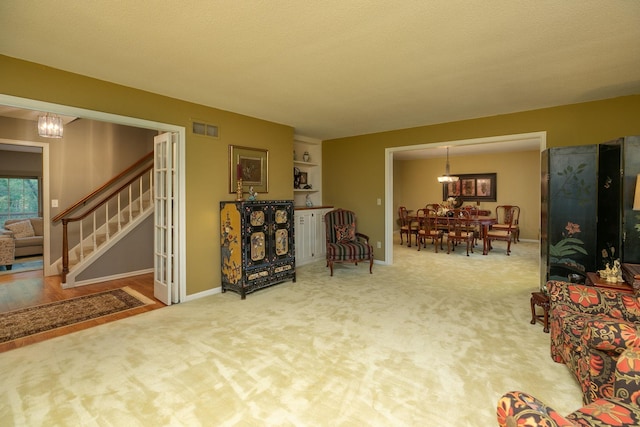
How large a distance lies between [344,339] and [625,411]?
74.6 inches

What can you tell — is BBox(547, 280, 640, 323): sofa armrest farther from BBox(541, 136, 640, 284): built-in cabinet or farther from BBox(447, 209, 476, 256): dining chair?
BBox(447, 209, 476, 256): dining chair

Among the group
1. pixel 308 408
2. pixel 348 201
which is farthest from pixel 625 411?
pixel 348 201

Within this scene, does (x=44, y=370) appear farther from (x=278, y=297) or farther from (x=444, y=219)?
(x=444, y=219)

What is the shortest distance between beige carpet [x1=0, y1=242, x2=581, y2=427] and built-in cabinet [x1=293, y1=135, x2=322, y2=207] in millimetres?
2952

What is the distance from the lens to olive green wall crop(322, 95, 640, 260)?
3.71 meters

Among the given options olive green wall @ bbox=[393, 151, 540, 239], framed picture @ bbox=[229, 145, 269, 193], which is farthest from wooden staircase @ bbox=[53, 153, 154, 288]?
olive green wall @ bbox=[393, 151, 540, 239]

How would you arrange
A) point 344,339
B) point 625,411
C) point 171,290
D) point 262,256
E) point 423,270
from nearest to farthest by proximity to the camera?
point 625,411 → point 344,339 → point 171,290 → point 262,256 → point 423,270

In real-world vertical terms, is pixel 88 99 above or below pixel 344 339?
above

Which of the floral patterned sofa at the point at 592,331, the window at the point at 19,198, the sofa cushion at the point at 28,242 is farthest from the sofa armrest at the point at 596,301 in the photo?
the window at the point at 19,198

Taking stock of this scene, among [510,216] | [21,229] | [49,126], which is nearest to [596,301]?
[49,126]

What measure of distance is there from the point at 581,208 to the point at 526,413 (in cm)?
339

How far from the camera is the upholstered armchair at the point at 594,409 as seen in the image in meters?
0.88

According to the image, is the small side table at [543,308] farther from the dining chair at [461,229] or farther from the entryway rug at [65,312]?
the entryway rug at [65,312]

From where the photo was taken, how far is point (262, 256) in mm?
4078
